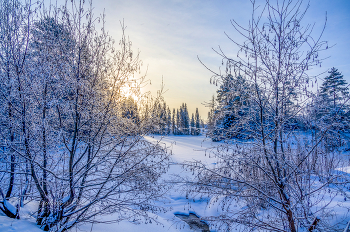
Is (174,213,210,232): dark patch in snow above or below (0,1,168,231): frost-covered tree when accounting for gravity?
below

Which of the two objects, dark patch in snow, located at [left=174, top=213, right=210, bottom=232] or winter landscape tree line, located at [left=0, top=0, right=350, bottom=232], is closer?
winter landscape tree line, located at [left=0, top=0, right=350, bottom=232]

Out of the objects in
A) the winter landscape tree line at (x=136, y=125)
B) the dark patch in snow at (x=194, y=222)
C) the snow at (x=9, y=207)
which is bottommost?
the dark patch in snow at (x=194, y=222)

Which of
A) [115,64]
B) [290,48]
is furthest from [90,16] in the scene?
[290,48]

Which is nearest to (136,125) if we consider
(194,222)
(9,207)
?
(9,207)

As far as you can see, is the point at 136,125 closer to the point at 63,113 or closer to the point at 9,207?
the point at 63,113

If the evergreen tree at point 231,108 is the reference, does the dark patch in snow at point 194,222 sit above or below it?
below

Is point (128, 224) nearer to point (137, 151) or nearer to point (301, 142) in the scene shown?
point (137, 151)

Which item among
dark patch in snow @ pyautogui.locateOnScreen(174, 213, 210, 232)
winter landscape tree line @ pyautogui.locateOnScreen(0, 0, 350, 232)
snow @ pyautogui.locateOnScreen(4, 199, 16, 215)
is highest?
winter landscape tree line @ pyautogui.locateOnScreen(0, 0, 350, 232)

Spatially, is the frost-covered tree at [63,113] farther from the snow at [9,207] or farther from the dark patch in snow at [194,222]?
the dark patch in snow at [194,222]

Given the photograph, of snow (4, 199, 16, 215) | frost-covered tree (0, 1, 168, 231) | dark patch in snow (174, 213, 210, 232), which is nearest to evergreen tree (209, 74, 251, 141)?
frost-covered tree (0, 1, 168, 231)

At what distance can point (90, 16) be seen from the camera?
137 inches

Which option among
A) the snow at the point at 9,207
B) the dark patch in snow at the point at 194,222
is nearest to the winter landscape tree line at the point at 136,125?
the snow at the point at 9,207

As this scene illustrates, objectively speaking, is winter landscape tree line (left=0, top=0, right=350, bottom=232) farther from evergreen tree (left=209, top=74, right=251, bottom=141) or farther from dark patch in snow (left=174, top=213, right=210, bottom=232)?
dark patch in snow (left=174, top=213, right=210, bottom=232)

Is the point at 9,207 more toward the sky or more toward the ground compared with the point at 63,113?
more toward the ground
